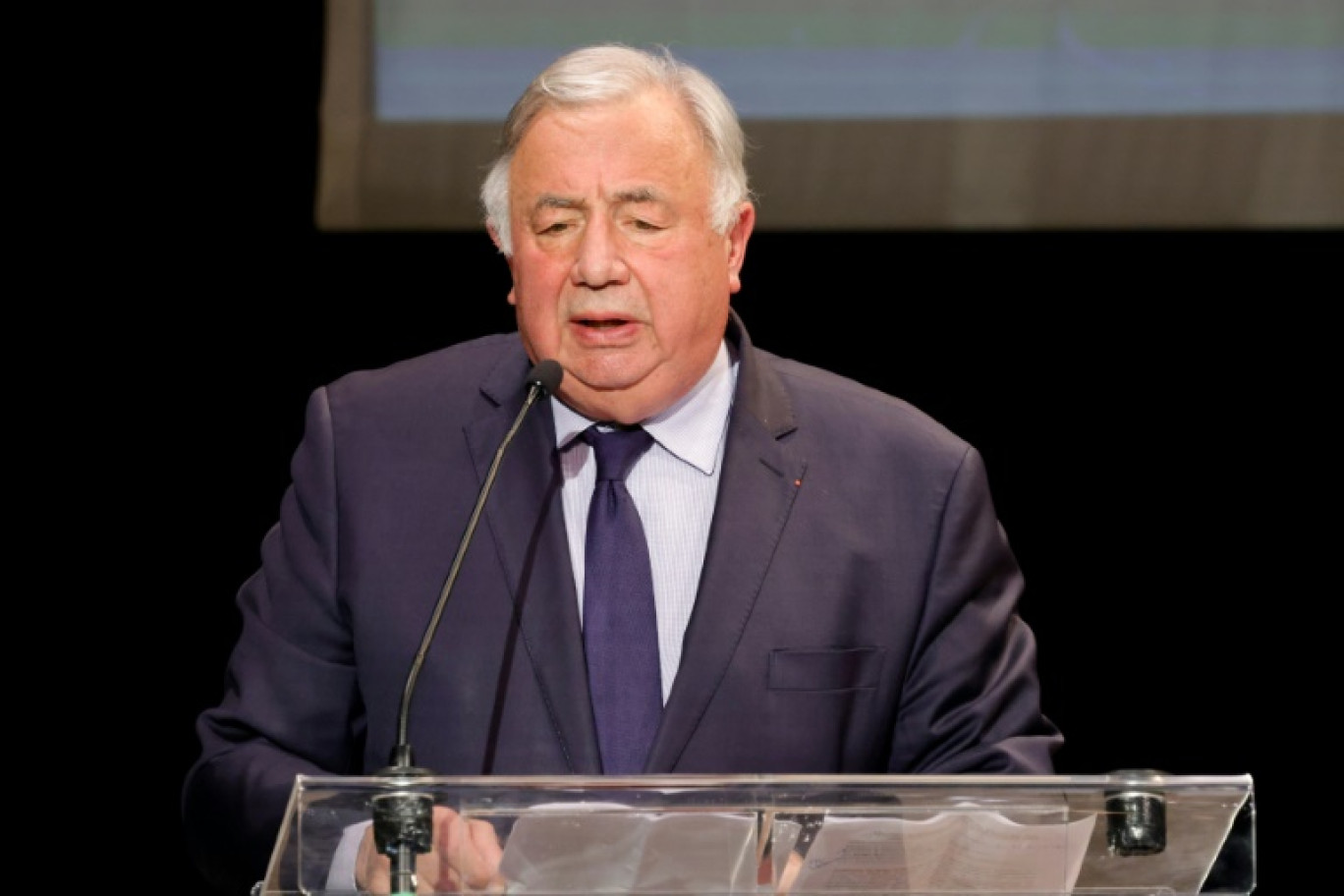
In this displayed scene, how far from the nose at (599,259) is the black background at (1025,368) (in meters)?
1.42

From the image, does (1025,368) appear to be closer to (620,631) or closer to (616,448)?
(616,448)

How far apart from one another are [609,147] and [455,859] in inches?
40.0

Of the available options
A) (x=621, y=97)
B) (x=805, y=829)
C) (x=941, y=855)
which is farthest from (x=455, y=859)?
(x=621, y=97)

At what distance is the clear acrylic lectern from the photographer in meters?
1.88

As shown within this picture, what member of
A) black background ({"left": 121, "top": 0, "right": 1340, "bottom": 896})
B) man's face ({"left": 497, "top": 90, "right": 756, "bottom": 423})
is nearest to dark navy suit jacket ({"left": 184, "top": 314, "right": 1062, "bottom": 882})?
man's face ({"left": 497, "top": 90, "right": 756, "bottom": 423})

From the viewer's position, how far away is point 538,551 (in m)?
2.58

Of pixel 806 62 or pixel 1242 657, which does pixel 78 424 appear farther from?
pixel 1242 657

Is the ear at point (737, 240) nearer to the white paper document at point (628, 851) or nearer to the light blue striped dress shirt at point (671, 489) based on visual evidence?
the light blue striped dress shirt at point (671, 489)

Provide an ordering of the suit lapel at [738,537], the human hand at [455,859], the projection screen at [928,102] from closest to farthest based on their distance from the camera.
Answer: the human hand at [455,859] < the suit lapel at [738,537] < the projection screen at [928,102]

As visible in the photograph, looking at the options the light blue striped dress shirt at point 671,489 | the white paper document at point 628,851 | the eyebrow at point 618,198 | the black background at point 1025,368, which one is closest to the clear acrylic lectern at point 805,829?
the white paper document at point 628,851

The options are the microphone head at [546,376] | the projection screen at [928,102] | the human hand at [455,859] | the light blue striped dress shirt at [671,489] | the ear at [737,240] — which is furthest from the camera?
the projection screen at [928,102]

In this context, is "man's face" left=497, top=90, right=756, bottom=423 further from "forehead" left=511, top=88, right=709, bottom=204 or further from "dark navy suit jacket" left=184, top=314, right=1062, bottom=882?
"dark navy suit jacket" left=184, top=314, right=1062, bottom=882

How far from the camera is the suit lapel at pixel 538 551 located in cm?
248

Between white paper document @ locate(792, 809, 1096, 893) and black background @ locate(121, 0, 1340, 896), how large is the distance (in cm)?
209
